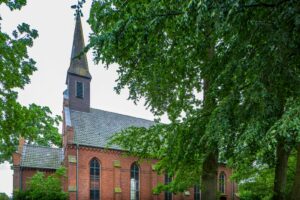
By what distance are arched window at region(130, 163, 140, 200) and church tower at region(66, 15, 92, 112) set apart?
7208mm

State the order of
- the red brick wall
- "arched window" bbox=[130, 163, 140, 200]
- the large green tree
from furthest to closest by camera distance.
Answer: "arched window" bbox=[130, 163, 140, 200] < the red brick wall < the large green tree

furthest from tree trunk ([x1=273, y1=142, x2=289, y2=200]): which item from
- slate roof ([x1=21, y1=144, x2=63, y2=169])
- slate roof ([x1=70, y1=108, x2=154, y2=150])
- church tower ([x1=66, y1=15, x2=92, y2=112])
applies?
slate roof ([x1=21, y1=144, x2=63, y2=169])

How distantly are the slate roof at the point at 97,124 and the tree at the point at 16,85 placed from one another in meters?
13.8

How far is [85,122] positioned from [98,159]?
408 centimetres

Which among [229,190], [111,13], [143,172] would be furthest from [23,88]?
[229,190]

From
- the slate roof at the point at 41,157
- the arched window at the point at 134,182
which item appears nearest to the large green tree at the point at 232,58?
the arched window at the point at 134,182

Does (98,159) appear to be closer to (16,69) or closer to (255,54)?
(16,69)

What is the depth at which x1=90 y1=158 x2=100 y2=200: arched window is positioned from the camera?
22.8 m

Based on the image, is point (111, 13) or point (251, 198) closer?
point (111, 13)

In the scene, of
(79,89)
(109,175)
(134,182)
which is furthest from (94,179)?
(79,89)

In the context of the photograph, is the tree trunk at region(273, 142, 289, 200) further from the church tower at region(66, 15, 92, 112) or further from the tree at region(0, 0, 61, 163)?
the church tower at region(66, 15, 92, 112)

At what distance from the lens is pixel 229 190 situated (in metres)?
30.5

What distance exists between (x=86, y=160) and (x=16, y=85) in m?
15.6

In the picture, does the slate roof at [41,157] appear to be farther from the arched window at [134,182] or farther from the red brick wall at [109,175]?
the arched window at [134,182]
